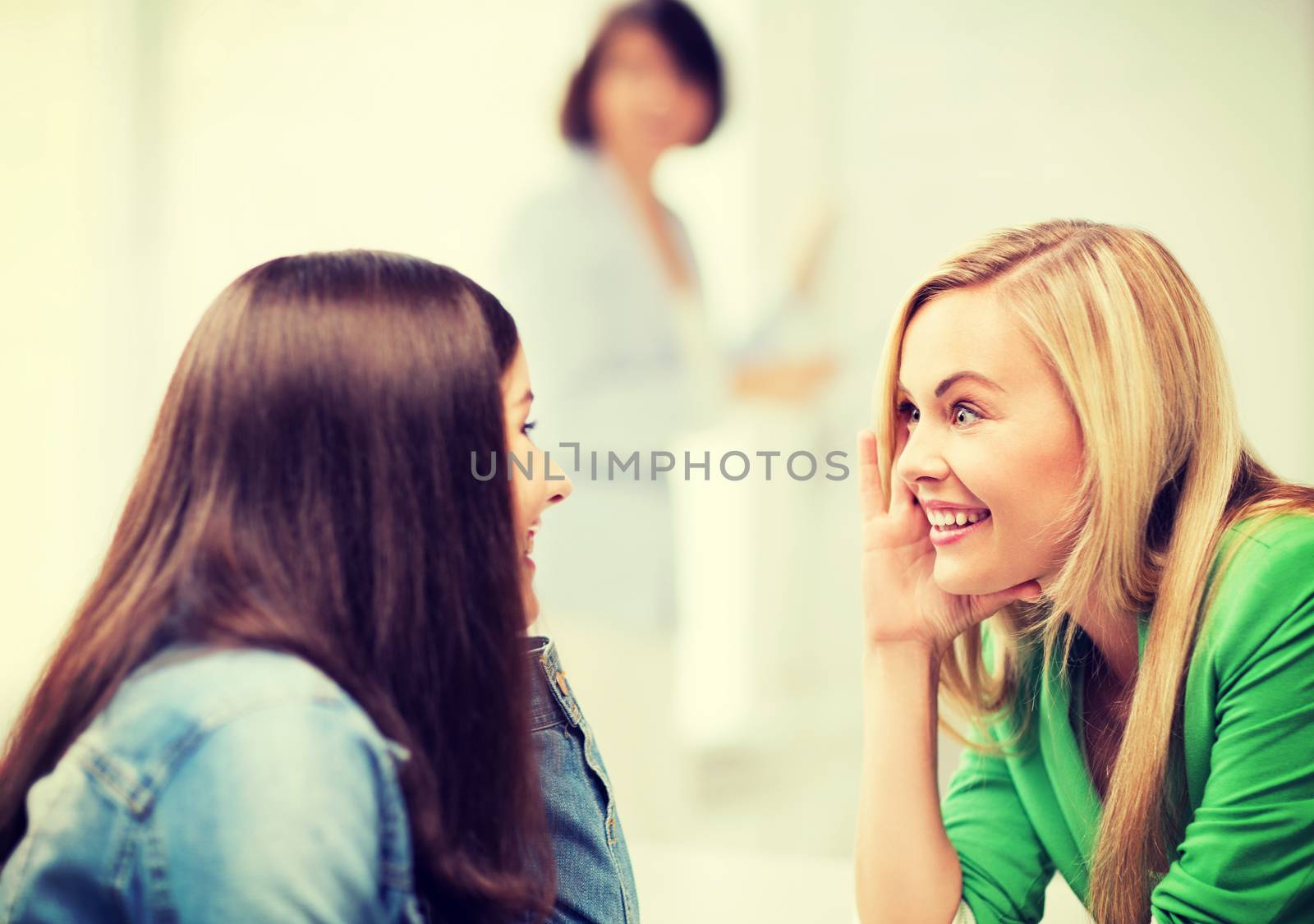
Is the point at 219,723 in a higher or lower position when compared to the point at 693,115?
lower

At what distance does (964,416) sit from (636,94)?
1211 mm

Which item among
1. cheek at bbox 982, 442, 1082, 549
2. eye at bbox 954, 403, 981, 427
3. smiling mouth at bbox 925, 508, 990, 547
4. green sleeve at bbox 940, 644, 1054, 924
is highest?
eye at bbox 954, 403, 981, 427

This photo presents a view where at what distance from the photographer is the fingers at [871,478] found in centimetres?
96

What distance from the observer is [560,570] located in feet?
5.51

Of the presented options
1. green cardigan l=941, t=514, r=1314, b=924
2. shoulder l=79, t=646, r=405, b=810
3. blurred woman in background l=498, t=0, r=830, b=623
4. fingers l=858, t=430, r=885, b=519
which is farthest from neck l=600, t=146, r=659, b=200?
shoulder l=79, t=646, r=405, b=810

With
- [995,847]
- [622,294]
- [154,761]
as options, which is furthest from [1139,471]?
[622,294]

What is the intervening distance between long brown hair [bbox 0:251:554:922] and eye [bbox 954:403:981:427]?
36 cm

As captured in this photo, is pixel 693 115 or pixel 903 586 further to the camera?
pixel 693 115

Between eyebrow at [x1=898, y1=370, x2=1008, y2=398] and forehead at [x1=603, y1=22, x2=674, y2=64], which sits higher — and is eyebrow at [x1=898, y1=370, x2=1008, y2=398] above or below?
below

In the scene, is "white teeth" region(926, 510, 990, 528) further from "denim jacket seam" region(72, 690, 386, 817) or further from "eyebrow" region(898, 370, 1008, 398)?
"denim jacket seam" region(72, 690, 386, 817)

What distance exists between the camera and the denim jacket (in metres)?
0.52

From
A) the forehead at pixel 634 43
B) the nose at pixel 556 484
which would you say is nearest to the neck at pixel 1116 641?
the nose at pixel 556 484

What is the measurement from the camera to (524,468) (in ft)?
2.46

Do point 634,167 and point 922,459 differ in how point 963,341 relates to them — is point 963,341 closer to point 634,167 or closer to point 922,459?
point 922,459
